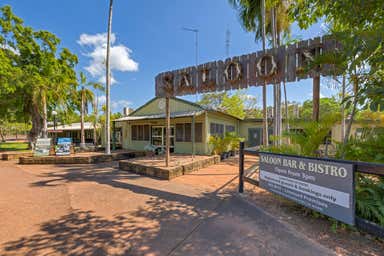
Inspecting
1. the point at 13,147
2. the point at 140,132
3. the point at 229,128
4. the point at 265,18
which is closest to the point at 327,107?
the point at 229,128

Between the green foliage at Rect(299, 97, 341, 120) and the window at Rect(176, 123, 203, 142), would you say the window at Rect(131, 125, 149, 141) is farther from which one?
the green foliage at Rect(299, 97, 341, 120)

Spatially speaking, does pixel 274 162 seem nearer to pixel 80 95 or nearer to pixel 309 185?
pixel 309 185

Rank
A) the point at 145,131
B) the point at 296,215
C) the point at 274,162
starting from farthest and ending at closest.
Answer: the point at 145,131 < the point at 274,162 < the point at 296,215

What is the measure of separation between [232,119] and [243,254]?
41.4ft

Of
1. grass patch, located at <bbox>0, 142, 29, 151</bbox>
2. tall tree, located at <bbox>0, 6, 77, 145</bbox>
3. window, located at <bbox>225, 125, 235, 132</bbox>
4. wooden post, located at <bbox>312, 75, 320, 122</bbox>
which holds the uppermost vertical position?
Result: tall tree, located at <bbox>0, 6, 77, 145</bbox>

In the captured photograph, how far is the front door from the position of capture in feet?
40.7

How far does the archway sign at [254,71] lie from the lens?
11.9 ft

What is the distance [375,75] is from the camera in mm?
2844

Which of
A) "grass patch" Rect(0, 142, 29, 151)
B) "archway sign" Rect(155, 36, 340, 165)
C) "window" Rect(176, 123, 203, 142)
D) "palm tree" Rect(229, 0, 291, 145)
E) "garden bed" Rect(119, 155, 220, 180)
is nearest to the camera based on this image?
"archway sign" Rect(155, 36, 340, 165)

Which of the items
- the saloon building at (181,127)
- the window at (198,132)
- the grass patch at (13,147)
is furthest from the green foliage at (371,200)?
the grass patch at (13,147)

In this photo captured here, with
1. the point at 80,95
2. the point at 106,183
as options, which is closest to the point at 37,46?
the point at 80,95

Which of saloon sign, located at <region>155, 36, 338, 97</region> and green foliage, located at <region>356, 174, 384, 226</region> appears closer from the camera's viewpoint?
green foliage, located at <region>356, 174, 384, 226</region>

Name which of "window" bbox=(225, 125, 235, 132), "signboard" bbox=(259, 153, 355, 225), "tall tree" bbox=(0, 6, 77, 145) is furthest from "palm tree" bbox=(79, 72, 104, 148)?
"signboard" bbox=(259, 153, 355, 225)

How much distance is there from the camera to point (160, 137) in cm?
1269
